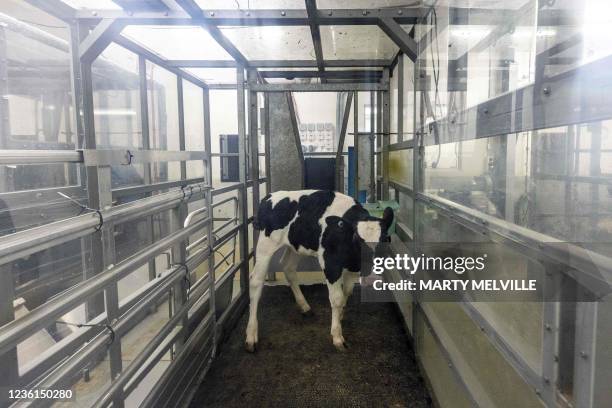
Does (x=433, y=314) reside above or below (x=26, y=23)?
below

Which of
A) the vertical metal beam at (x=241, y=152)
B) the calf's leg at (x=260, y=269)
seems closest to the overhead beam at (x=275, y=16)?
the vertical metal beam at (x=241, y=152)

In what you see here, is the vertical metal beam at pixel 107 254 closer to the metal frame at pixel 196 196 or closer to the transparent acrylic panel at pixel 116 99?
the metal frame at pixel 196 196

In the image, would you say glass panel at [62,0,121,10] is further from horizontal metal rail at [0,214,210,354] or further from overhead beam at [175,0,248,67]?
horizontal metal rail at [0,214,210,354]

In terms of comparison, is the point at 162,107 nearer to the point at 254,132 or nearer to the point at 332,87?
the point at 254,132

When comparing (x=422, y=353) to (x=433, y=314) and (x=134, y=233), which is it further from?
(x=134, y=233)

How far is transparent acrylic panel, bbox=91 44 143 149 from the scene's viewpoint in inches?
109

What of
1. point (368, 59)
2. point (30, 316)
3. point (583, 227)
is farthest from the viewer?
point (368, 59)

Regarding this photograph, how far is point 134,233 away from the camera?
3.17 meters

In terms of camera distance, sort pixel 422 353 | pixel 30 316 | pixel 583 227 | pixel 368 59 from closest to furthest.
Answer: pixel 583 227 < pixel 30 316 < pixel 422 353 < pixel 368 59

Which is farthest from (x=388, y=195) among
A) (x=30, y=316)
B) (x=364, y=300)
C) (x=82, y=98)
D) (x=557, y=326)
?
(x=30, y=316)

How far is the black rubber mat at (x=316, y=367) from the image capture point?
2156mm

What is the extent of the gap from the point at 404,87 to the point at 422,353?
202 centimetres

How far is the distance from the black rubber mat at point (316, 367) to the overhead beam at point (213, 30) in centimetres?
208

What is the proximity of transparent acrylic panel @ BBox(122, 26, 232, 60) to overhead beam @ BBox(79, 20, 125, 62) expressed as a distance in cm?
45
